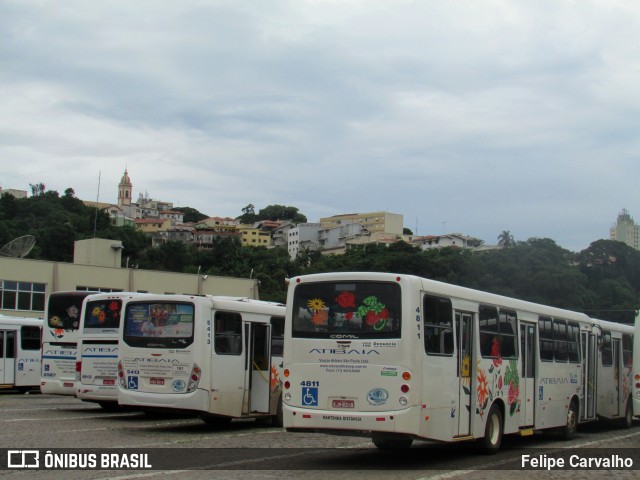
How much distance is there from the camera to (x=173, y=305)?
57.3 feet

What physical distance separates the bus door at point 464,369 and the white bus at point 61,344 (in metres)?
12.7

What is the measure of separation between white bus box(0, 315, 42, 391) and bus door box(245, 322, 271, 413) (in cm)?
1452

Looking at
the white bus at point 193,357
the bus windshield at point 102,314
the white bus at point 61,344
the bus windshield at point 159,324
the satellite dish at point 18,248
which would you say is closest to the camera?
the white bus at point 193,357

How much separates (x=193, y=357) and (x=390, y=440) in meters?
5.17

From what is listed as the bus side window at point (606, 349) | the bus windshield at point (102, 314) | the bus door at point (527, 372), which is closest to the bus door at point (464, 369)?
the bus door at point (527, 372)

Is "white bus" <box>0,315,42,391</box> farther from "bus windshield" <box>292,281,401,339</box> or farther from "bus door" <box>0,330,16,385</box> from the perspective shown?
"bus windshield" <box>292,281,401,339</box>

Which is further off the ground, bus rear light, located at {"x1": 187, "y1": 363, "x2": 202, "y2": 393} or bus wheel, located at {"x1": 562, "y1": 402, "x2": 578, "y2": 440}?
bus rear light, located at {"x1": 187, "y1": 363, "x2": 202, "y2": 393}

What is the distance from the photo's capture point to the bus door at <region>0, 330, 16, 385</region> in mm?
29609

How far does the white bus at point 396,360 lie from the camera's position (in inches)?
487

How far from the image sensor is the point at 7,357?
29719 mm

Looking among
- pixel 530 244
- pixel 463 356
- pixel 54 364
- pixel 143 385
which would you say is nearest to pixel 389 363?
pixel 463 356

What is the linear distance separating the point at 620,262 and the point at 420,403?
88.0 meters

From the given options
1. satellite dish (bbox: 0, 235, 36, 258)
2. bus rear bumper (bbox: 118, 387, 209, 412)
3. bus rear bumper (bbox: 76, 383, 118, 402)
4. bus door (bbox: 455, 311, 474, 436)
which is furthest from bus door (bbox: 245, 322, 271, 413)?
satellite dish (bbox: 0, 235, 36, 258)

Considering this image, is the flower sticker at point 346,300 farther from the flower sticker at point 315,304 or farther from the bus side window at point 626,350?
the bus side window at point 626,350
